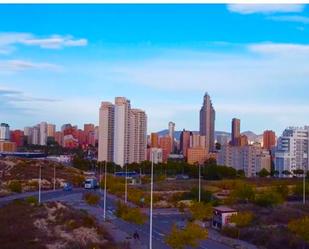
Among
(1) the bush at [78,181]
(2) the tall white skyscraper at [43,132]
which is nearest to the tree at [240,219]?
(1) the bush at [78,181]

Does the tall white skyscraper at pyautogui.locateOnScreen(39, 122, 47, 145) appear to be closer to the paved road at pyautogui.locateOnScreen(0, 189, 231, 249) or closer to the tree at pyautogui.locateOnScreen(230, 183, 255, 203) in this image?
the paved road at pyautogui.locateOnScreen(0, 189, 231, 249)

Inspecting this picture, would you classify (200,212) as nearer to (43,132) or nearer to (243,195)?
(243,195)

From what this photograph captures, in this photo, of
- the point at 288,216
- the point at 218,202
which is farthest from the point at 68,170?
the point at 288,216

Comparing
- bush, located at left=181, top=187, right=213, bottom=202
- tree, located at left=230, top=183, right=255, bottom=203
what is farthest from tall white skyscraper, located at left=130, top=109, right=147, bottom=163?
tree, located at left=230, top=183, right=255, bottom=203

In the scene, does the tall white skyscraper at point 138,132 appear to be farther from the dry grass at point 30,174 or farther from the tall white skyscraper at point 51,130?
the tall white skyscraper at point 51,130

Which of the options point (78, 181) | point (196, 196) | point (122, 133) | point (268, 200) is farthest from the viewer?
point (122, 133)

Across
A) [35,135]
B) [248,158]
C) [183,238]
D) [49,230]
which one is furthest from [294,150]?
[35,135]
